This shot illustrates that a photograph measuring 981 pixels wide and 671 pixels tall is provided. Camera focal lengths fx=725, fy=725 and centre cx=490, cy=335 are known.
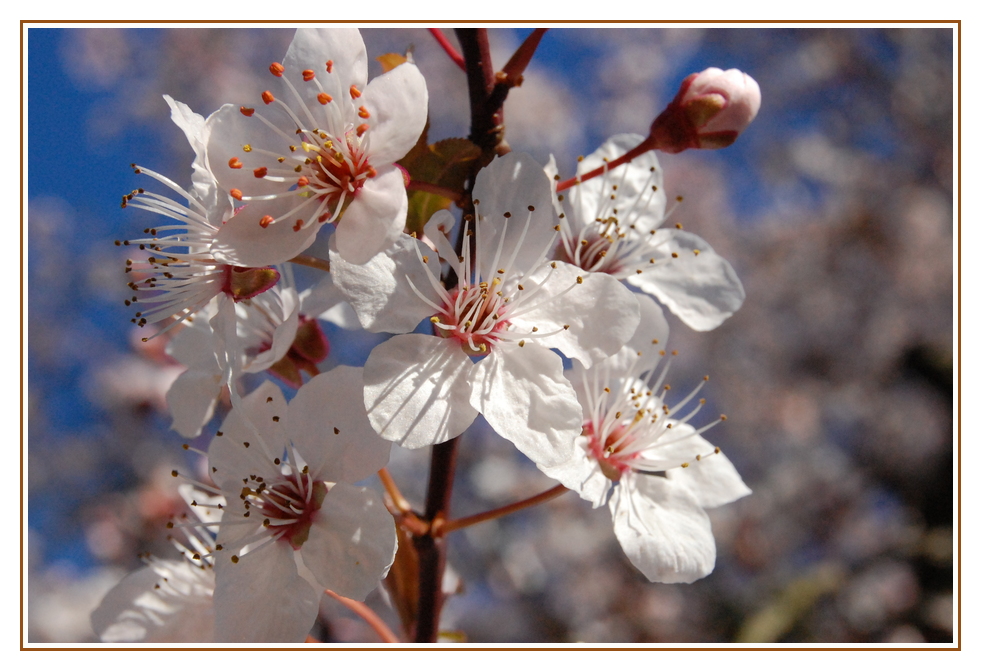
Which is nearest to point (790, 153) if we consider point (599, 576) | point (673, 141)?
point (599, 576)

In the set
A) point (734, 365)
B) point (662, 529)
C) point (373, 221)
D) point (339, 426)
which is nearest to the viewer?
point (373, 221)

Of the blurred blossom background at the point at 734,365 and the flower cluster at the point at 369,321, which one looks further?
the blurred blossom background at the point at 734,365

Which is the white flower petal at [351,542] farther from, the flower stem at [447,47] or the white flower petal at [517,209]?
the flower stem at [447,47]

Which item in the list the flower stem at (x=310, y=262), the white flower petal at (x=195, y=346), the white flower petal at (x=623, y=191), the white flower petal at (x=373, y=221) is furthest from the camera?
the white flower petal at (x=623, y=191)

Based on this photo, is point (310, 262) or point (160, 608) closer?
point (310, 262)

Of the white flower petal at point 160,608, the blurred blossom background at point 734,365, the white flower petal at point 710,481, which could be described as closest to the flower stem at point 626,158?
the white flower petal at point 710,481

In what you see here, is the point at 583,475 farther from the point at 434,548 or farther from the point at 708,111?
the point at 708,111

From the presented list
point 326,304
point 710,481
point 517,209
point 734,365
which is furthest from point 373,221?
point 734,365

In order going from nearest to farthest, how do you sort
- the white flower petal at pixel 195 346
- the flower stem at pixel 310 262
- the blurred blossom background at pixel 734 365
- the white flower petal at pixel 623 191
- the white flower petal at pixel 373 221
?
the white flower petal at pixel 373 221
the flower stem at pixel 310 262
the white flower petal at pixel 195 346
the white flower petal at pixel 623 191
the blurred blossom background at pixel 734 365
